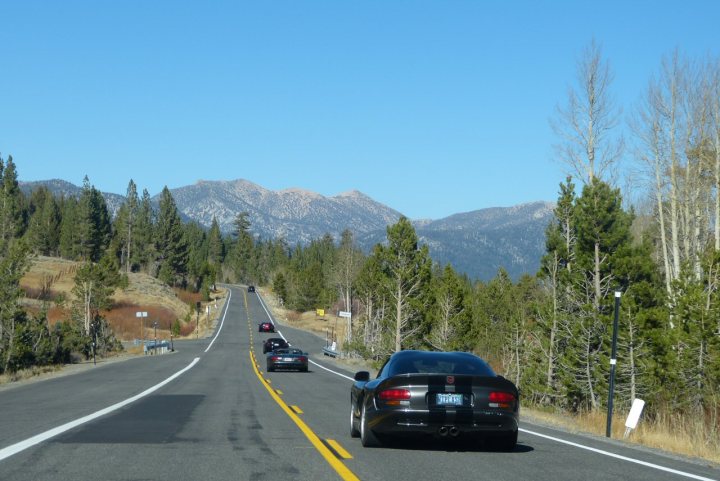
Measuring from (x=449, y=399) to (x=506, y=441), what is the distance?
47.3 inches

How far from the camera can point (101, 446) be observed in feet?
34.3

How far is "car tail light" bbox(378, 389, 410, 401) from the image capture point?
10.4 meters

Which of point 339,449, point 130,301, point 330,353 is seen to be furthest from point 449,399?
point 130,301

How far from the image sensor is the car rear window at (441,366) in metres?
11.3

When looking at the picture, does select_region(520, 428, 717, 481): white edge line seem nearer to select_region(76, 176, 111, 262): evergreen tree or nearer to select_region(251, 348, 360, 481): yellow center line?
select_region(251, 348, 360, 481): yellow center line

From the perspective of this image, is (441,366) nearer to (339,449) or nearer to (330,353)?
(339,449)

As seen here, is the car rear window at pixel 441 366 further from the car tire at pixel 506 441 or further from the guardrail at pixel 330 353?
the guardrail at pixel 330 353

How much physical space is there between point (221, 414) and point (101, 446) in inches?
233

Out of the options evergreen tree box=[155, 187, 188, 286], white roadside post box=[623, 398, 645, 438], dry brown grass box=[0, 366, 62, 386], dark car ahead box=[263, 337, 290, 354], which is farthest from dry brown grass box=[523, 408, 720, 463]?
evergreen tree box=[155, 187, 188, 286]

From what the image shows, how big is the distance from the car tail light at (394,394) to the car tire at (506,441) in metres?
1.37

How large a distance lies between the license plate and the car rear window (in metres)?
0.80

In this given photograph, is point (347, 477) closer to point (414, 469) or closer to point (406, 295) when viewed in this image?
point (414, 469)

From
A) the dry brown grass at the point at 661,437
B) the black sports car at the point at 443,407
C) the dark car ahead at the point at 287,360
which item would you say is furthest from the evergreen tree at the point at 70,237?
the black sports car at the point at 443,407

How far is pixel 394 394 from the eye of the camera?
1049 centimetres
